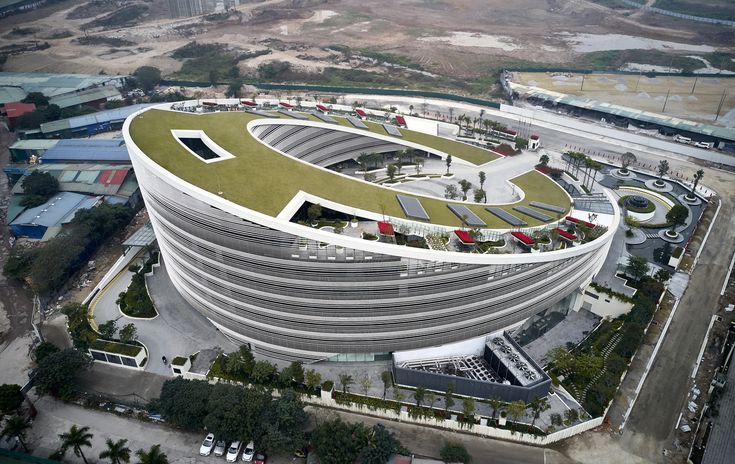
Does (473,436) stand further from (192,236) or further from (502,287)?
Result: (192,236)

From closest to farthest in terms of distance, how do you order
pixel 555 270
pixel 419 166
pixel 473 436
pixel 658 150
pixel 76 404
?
1. pixel 473 436
2. pixel 76 404
3. pixel 555 270
4. pixel 419 166
5. pixel 658 150

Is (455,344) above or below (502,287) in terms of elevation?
below

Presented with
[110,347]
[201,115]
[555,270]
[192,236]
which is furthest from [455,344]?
[201,115]

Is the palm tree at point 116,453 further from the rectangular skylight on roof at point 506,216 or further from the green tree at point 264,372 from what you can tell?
the rectangular skylight on roof at point 506,216

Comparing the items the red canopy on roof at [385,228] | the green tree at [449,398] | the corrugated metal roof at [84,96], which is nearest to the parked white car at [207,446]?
the green tree at [449,398]

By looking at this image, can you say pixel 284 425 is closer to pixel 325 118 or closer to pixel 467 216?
pixel 467 216

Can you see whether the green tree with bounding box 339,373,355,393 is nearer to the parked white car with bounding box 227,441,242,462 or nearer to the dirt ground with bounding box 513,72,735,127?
the parked white car with bounding box 227,441,242,462

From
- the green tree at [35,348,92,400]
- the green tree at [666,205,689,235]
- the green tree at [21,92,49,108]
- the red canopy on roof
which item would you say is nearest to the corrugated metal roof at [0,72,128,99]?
the green tree at [21,92,49,108]
